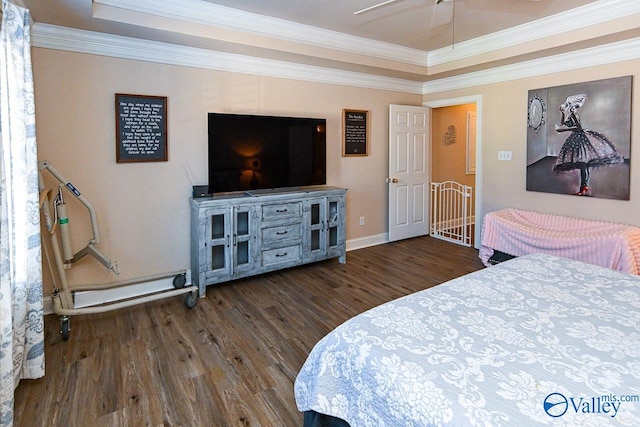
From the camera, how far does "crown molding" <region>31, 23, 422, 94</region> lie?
3127 mm

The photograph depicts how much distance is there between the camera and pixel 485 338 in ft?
4.51

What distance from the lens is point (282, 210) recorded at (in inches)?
157

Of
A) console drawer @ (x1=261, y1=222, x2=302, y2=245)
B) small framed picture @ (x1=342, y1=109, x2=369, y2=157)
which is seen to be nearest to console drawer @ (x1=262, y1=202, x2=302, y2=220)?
console drawer @ (x1=261, y1=222, x2=302, y2=245)

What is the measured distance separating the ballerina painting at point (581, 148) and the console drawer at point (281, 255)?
3144mm

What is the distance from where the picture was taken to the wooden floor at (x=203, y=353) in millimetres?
1990

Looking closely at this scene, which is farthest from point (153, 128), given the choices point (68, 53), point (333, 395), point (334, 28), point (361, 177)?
point (333, 395)

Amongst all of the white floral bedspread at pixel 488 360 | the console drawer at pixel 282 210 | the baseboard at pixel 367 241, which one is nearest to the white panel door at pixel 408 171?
the baseboard at pixel 367 241

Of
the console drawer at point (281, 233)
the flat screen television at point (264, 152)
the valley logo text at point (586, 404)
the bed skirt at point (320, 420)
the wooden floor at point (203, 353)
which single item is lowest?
the wooden floor at point (203, 353)

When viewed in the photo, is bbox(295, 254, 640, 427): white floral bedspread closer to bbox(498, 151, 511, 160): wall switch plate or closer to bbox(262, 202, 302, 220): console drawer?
bbox(262, 202, 302, 220): console drawer

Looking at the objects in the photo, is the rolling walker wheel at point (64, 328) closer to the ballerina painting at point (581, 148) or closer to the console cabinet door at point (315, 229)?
the console cabinet door at point (315, 229)

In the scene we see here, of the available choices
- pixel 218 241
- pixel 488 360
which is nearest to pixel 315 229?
pixel 218 241

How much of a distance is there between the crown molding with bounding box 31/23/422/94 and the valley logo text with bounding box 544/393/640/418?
3889mm

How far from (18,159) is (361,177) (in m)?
3.85

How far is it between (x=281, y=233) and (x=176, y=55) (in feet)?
6.77
